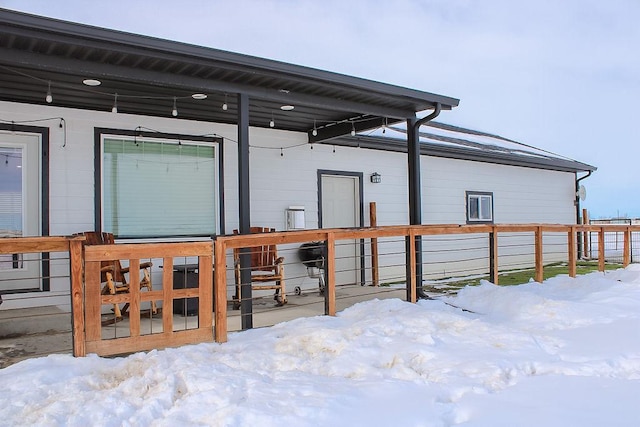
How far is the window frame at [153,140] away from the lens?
594cm

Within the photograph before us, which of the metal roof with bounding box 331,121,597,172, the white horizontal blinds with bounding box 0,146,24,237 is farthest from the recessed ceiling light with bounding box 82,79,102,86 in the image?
the metal roof with bounding box 331,121,597,172

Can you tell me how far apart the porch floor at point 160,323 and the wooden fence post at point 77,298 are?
321 mm

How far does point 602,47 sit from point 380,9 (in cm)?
861

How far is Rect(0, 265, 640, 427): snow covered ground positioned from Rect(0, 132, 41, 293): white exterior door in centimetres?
245

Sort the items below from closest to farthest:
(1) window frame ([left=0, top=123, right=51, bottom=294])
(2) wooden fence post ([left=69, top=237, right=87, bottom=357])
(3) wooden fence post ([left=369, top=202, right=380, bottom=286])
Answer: (2) wooden fence post ([left=69, top=237, right=87, bottom=357])
(1) window frame ([left=0, top=123, right=51, bottom=294])
(3) wooden fence post ([left=369, top=202, right=380, bottom=286])

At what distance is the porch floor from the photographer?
4078mm

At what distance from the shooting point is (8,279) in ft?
17.8

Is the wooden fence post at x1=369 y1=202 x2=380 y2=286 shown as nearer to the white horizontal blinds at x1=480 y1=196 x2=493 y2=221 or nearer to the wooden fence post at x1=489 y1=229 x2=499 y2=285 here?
the wooden fence post at x1=489 y1=229 x2=499 y2=285

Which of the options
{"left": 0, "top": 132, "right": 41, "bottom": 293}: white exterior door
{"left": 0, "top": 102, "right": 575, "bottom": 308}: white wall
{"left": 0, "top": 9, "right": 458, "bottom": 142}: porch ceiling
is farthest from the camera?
{"left": 0, "top": 102, "right": 575, "bottom": 308}: white wall

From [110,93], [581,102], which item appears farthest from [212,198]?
[581,102]

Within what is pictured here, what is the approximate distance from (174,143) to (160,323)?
2.37m

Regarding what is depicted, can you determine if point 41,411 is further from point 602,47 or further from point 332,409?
point 602,47

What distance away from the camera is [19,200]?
554cm

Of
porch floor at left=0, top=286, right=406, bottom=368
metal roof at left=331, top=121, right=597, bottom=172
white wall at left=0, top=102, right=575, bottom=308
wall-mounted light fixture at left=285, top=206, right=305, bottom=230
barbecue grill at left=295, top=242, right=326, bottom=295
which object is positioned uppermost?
metal roof at left=331, top=121, right=597, bottom=172
